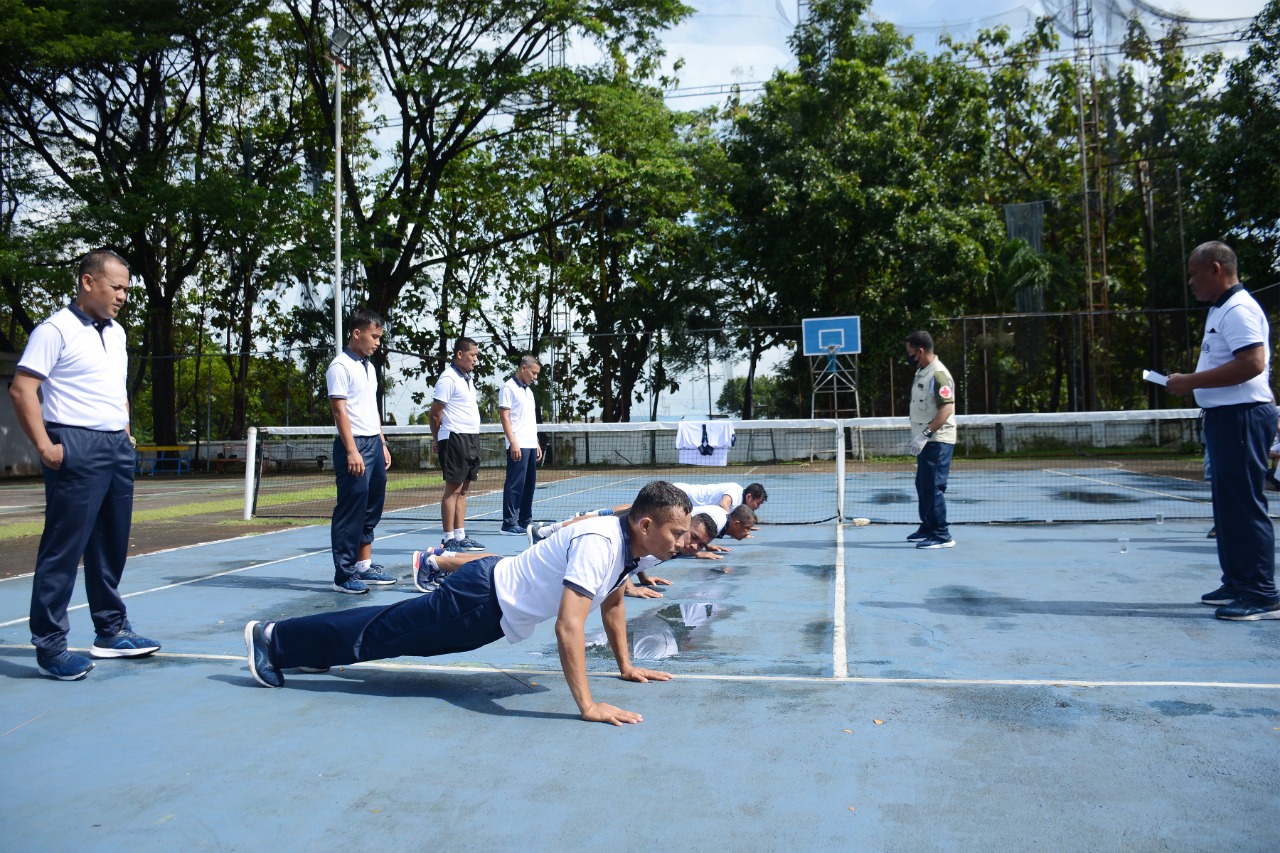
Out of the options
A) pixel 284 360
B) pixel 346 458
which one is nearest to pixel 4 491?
pixel 284 360

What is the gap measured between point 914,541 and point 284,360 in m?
21.5

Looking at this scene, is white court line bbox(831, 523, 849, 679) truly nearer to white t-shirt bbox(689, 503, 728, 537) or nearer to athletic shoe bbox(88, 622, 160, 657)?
white t-shirt bbox(689, 503, 728, 537)

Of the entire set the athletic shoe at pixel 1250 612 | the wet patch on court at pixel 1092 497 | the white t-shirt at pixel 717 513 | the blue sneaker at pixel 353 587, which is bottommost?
the wet patch on court at pixel 1092 497

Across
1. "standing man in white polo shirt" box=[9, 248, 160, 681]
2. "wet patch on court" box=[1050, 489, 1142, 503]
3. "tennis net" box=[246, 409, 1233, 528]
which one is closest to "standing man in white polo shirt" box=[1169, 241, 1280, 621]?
"tennis net" box=[246, 409, 1233, 528]

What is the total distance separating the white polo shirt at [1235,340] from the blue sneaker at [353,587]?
523 cm

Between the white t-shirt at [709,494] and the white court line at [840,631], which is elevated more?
the white t-shirt at [709,494]

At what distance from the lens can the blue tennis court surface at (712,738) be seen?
107 inches

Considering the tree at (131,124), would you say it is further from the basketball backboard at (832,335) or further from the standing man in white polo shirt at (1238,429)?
the standing man in white polo shirt at (1238,429)

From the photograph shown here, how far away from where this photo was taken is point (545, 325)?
2902 cm

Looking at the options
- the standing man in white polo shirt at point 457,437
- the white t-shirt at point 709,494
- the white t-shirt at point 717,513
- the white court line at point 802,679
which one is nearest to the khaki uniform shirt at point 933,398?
the white t-shirt at point 709,494

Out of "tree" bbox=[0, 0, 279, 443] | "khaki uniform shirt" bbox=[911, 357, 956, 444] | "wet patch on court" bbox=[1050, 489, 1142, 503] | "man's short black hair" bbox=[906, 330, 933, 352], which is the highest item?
"tree" bbox=[0, 0, 279, 443]

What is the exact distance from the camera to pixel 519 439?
916 cm

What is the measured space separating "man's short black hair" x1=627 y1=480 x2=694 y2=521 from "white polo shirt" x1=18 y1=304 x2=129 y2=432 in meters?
2.45

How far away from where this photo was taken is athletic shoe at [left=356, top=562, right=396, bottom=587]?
21.9ft
